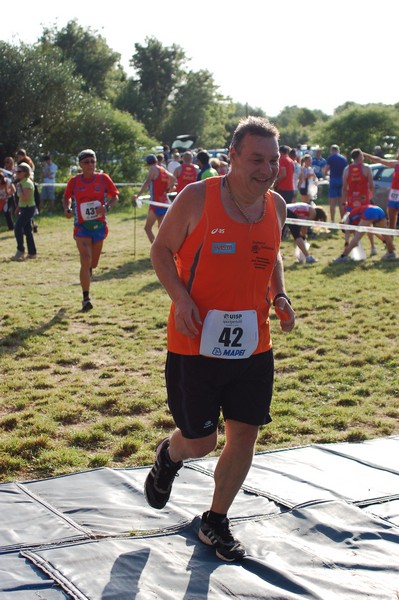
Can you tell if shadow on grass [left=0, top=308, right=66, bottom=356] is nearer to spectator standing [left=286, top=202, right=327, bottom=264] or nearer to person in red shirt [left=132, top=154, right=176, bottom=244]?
spectator standing [left=286, top=202, right=327, bottom=264]

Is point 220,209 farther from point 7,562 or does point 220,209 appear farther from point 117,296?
point 117,296

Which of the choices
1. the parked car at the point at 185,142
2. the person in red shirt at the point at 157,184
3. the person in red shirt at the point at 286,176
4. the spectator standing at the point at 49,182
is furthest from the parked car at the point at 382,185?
the parked car at the point at 185,142

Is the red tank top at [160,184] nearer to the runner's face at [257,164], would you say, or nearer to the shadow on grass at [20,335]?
the shadow on grass at [20,335]

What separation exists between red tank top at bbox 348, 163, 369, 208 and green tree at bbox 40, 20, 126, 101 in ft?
148

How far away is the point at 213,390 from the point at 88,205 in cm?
674

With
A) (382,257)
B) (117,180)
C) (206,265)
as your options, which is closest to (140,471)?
(206,265)

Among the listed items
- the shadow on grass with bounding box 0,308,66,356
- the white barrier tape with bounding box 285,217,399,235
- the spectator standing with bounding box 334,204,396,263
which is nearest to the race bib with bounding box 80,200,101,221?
the shadow on grass with bounding box 0,308,66,356

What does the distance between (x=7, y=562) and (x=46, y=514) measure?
2.19 feet

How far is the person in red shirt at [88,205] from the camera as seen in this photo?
995 centimetres

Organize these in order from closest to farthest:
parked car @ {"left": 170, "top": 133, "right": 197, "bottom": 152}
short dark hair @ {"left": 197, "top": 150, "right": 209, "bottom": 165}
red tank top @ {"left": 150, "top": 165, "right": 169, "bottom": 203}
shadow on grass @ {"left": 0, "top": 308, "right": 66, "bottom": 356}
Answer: shadow on grass @ {"left": 0, "top": 308, "right": 66, "bottom": 356}, short dark hair @ {"left": 197, "top": 150, "right": 209, "bottom": 165}, red tank top @ {"left": 150, "top": 165, "right": 169, "bottom": 203}, parked car @ {"left": 170, "top": 133, "right": 197, "bottom": 152}

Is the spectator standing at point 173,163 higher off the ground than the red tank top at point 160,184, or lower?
higher

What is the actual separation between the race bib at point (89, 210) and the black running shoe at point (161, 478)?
636cm

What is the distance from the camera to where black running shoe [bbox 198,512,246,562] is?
11.9ft

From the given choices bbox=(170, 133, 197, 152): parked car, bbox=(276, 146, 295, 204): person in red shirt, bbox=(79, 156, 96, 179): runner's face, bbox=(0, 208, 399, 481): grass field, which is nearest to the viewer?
bbox=(0, 208, 399, 481): grass field
